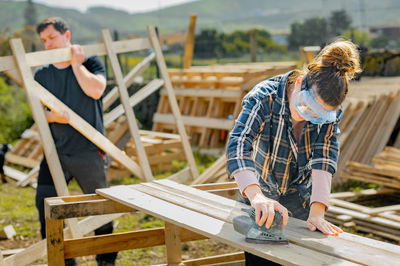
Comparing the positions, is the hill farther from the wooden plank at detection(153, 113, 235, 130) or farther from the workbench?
the workbench

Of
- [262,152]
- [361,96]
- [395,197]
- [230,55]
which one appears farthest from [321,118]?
[230,55]

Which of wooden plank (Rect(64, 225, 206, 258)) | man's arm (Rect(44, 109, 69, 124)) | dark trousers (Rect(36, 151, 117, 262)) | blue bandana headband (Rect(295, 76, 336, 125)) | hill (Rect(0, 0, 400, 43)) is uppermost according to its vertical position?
hill (Rect(0, 0, 400, 43))

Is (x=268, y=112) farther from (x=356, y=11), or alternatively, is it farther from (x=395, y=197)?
(x=356, y=11)

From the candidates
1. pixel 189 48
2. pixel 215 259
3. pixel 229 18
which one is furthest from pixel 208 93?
pixel 229 18

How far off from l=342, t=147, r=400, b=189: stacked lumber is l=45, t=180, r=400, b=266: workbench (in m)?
3.47

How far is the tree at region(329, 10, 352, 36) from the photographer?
1769cm

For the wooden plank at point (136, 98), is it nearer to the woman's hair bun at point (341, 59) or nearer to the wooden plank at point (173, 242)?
the wooden plank at point (173, 242)

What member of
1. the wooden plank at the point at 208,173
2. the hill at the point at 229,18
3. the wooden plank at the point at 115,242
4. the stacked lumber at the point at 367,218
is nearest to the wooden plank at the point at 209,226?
the wooden plank at the point at 115,242

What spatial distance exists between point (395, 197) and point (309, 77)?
17.2 feet

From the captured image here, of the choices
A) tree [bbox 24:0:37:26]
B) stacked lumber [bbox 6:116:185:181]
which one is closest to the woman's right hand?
stacked lumber [bbox 6:116:185:181]

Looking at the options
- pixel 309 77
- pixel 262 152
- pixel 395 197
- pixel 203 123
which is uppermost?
pixel 309 77

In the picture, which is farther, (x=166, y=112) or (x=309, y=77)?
(x=166, y=112)

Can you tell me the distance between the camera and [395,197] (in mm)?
7164

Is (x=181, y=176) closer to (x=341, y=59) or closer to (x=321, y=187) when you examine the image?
(x=321, y=187)
